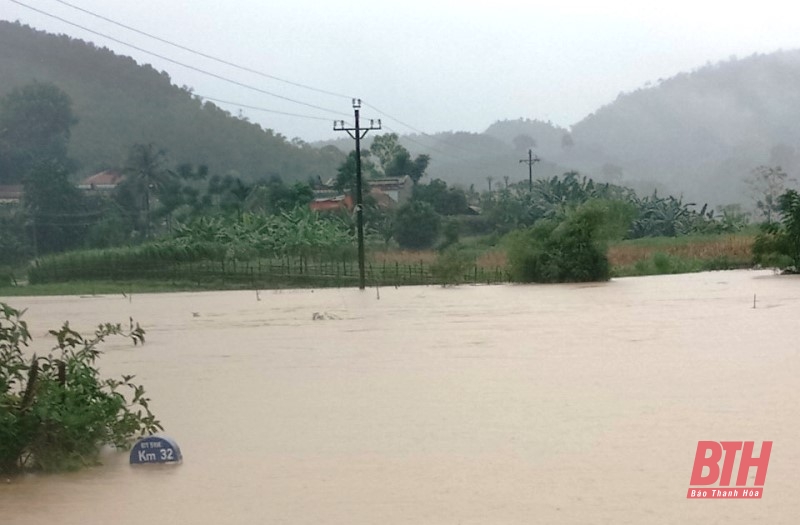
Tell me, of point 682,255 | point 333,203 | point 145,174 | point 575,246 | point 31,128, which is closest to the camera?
point 575,246

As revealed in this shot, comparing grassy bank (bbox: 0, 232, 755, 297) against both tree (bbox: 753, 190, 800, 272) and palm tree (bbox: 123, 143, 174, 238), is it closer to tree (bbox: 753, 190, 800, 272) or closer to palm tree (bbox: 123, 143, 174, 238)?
tree (bbox: 753, 190, 800, 272)

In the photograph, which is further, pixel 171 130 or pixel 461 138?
pixel 461 138

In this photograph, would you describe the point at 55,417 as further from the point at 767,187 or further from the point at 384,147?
the point at 767,187

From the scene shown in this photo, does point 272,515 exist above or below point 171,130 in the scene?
below

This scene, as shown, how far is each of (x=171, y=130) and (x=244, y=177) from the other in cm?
976

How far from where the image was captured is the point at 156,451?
6812mm

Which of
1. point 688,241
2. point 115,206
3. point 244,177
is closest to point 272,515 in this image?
point 688,241

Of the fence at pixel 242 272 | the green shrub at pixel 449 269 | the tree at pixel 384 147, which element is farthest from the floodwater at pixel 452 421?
the tree at pixel 384 147

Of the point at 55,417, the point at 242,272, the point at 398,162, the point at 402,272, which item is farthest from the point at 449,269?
the point at 398,162

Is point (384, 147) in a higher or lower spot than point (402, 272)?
higher

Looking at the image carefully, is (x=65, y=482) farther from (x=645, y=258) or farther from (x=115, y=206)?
(x=115, y=206)

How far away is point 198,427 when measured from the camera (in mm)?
8055

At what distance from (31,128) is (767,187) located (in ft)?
144

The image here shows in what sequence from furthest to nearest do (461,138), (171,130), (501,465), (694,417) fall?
(461,138)
(171,130)
(694,417)
(501,465)
